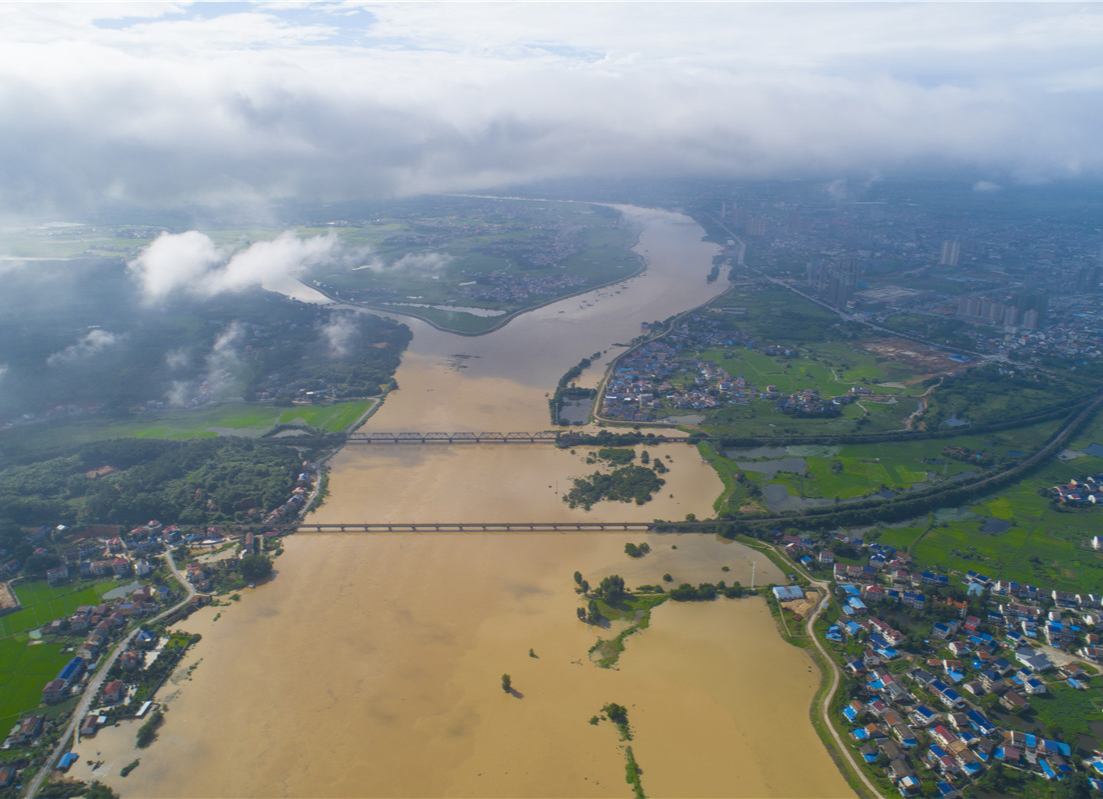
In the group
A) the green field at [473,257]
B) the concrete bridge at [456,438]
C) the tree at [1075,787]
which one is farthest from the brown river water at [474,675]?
the green field at [473,257]

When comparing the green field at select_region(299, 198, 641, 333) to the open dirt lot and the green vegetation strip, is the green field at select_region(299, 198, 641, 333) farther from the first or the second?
the green vegetation strip

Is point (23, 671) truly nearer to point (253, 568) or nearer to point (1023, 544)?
point (253, 568)

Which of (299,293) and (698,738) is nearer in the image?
(698,738)

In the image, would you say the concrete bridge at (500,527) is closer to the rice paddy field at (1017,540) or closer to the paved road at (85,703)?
the paved road at (85,703)

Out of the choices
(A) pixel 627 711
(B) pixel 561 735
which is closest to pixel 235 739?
(B) pixel 561 735

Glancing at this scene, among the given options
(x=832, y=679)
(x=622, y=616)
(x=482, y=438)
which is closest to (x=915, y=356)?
(x=482, y=438)

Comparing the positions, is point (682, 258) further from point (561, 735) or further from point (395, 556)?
point (561, 735)
